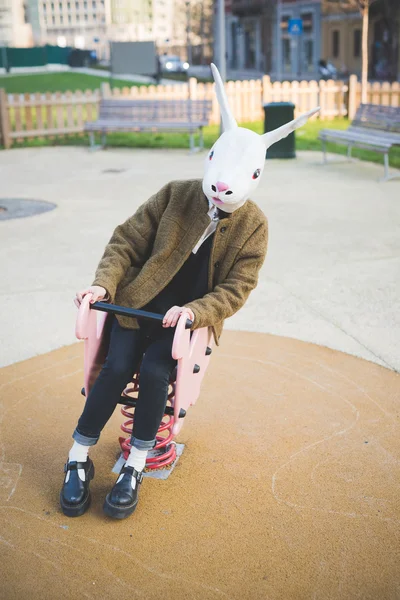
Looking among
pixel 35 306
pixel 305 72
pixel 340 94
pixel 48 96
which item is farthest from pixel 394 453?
pixel 305 72

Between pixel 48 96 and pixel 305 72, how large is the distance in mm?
30382

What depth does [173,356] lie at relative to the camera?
2709mm

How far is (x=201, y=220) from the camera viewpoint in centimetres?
Result: 308

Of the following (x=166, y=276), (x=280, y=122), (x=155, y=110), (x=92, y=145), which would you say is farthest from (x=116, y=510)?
(x=155, y=110)

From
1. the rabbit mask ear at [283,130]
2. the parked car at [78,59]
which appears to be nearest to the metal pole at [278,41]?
the parked car at [78,59]

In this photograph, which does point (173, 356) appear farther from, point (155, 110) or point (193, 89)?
point (193, 89)

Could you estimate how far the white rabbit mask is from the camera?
2.91 m

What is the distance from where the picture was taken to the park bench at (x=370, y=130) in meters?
10.6

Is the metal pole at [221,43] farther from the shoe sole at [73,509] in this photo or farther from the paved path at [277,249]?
the shoe sole at [73,509]

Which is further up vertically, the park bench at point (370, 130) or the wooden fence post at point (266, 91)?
the wooden fence post at point (266, 91)

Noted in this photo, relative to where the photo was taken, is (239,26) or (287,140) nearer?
(287,140)

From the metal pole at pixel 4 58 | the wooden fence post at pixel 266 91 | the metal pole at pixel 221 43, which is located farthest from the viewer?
the metal pole at pixel 4 58

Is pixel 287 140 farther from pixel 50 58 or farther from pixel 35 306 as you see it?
pixel 50 58

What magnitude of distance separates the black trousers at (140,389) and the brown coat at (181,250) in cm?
15
